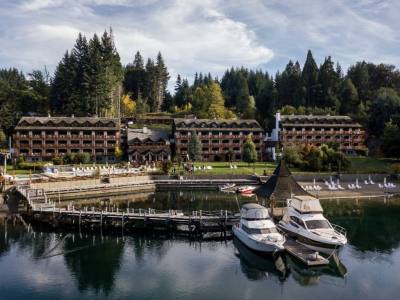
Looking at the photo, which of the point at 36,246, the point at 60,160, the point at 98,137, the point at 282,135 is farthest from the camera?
the point at 282,135

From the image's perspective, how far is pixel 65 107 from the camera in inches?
4414

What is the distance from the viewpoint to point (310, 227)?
38.8 meters

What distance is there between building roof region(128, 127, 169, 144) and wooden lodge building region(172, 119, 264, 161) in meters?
3.74

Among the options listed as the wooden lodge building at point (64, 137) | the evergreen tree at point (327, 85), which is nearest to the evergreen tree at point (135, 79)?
the wooden lodge building at point (64, 137)

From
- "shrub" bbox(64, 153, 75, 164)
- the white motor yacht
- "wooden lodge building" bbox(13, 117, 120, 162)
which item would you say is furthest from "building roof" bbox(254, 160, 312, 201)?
"wooden lodge building" bbox(13, 117, 120, 162)

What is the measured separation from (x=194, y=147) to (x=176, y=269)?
210 feet

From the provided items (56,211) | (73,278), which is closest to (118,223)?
(56,211)

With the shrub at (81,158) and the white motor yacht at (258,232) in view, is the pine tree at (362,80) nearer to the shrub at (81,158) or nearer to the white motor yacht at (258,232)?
the shrub at (81,158)

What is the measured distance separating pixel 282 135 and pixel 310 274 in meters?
77.2

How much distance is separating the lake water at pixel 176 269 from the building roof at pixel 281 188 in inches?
294

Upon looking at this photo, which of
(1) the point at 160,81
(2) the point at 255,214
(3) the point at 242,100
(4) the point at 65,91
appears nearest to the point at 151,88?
(1) the point at 160,81

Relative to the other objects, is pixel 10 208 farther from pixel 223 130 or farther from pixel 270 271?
pixel 223 130

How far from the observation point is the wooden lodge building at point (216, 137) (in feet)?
345

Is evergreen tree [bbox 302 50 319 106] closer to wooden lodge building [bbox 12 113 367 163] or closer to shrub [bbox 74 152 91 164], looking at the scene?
wooden lodge building [bbox 12 113 367 163]
